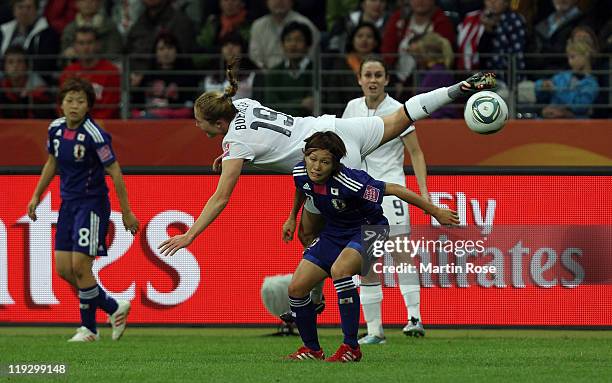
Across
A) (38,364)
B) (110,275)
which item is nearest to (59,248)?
(110,275)

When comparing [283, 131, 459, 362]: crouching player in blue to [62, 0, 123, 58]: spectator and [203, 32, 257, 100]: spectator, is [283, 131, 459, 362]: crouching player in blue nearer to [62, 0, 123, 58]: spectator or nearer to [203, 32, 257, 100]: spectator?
[203, 32, 257, 100]: spectator

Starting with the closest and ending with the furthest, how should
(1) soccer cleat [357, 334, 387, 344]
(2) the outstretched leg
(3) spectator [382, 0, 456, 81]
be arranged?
(2) the outstretched leg → (1) soccer cleat [357, 334, 387, 344] → (3) spectator [382, 0, 456, 81]

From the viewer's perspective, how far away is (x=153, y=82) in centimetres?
1488

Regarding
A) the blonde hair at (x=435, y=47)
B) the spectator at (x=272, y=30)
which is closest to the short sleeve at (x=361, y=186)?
the blonde hair at (x=435, y=47)

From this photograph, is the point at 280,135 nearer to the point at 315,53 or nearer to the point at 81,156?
the point at 81,156

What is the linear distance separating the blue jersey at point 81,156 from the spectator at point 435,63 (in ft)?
12.6

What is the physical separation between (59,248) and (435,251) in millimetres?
3181

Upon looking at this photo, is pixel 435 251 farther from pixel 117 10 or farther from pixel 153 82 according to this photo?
pixel 117 10

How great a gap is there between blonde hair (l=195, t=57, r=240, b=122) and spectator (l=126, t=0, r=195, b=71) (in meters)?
6.38

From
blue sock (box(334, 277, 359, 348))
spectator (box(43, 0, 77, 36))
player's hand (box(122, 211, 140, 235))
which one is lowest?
blue sock (box(334, 277, 359, 348))

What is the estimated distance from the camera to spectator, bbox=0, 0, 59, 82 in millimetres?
15734

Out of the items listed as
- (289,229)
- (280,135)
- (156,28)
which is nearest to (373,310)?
(289,229)

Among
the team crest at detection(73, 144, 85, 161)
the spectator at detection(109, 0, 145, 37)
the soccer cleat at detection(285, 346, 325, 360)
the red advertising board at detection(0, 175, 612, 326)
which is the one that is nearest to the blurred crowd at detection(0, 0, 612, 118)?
the spectator at detection(109, 0, 145, 37)

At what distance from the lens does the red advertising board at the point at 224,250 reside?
38.6ft
